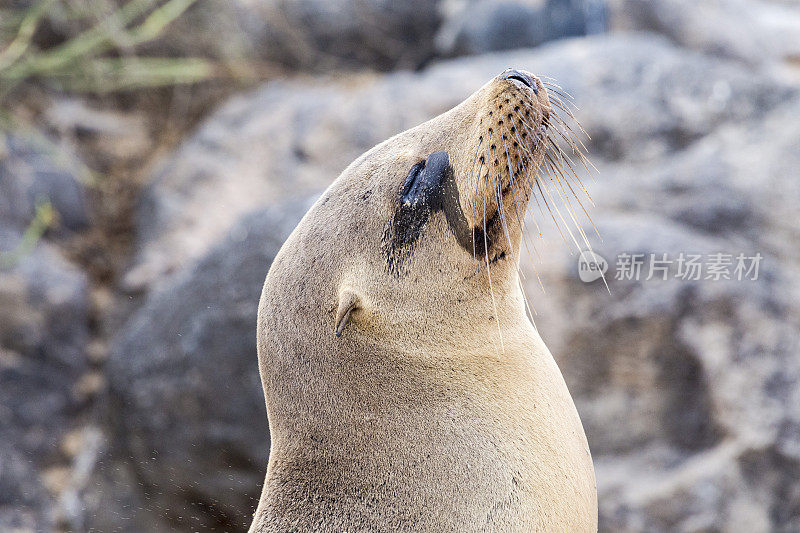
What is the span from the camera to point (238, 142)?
7172mm

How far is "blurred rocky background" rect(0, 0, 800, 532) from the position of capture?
4.36 metres

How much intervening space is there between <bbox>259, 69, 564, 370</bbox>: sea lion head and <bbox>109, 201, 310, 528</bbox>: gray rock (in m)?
2.32

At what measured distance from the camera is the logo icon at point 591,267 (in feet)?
14.8

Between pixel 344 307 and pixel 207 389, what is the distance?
9.11 ft

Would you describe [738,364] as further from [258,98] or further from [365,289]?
[258,98]

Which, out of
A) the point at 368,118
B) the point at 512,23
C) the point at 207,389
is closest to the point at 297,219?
the point at 207,389

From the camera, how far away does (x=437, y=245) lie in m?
2.20

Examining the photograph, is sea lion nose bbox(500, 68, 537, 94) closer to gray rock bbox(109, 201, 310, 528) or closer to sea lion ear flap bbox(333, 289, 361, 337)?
sea lion ear flap bbox(333, 289, 361, 337)

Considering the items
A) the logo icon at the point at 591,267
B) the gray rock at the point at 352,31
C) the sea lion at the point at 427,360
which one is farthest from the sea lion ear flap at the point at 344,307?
the gray rock at the point at 352,31

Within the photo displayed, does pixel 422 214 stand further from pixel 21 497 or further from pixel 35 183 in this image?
pixel 35 183

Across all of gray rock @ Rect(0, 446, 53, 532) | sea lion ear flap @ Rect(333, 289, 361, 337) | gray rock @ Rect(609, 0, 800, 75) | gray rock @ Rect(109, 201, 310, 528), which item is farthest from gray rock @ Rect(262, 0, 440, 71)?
sea lion ear flap @ Rect(333, 289, 361, 337)

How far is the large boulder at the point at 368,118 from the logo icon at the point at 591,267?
101 centimetres

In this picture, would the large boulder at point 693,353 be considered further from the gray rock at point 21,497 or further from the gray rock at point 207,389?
the gray rock at point 21,497

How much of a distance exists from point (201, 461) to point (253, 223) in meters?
1.43
